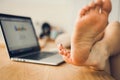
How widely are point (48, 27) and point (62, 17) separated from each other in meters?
0.21

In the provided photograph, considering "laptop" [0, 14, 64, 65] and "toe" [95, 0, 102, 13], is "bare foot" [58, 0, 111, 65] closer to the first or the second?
"toe" [95, 0, 102, 13]

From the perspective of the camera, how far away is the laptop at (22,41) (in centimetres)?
75

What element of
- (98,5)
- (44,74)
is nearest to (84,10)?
(98,5)

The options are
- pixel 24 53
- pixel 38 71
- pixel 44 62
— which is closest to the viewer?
pixel 38 71

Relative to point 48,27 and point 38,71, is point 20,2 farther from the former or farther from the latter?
point 38,71

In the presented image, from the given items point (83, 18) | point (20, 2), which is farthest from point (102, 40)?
point (20, 2)

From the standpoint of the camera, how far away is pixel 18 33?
0.90 meters

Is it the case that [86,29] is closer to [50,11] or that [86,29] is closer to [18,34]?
[18,34]

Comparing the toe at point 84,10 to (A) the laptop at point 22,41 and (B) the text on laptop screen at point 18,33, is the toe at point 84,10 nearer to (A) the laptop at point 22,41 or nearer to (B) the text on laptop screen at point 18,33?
(A) the laptop at point 22,41

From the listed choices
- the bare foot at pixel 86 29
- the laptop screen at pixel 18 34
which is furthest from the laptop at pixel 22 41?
the bare foot at pixel 86 29

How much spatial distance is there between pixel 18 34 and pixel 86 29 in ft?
1.37

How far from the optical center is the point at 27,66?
0.64 m

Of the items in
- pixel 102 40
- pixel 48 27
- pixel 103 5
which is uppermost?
pixel 103 5

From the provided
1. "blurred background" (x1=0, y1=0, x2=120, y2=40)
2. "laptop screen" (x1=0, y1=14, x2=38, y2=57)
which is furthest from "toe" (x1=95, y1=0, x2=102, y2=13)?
"blurred background" (x1=0, y1=0, x2=120, y2=40)
